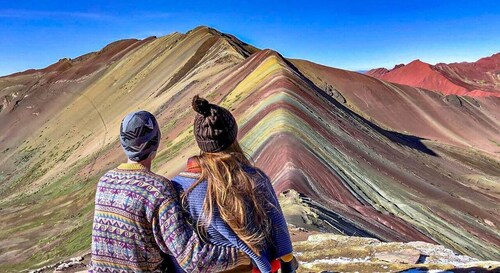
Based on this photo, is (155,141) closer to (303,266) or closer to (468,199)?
(303,266)

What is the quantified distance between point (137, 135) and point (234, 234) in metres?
0.74

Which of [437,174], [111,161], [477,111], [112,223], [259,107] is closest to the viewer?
[112,223]

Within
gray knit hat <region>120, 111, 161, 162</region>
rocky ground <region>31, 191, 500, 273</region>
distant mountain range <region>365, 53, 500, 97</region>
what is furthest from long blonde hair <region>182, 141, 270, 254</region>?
distant mountain range <region>365, 53, 500, 97</region>

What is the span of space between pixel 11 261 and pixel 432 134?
1290 inches

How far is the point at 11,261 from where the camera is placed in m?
20.7

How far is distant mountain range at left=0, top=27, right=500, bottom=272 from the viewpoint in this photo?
1425 centimetres

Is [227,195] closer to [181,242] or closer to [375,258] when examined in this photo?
[181,242]

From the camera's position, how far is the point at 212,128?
9.07ft

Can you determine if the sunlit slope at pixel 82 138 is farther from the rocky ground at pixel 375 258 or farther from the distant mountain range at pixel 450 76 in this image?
the distant mountain range at pixel 450 76

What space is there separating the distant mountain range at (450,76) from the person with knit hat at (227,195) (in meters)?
83.0

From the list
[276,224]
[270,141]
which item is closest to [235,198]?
[276,224]

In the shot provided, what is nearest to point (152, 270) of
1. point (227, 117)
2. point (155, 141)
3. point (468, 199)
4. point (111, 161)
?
point (155, 141)

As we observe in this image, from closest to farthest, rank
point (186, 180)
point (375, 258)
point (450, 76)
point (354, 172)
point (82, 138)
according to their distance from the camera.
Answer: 1. point (186, 180)
2. point (375, 258)
3. point (354, 172)
4. point (82, 138)
5. point (450, 76)

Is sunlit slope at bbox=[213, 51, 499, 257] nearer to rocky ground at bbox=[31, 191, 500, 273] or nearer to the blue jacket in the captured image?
rocky ground at bbox=[31, 191, 500, 273]
